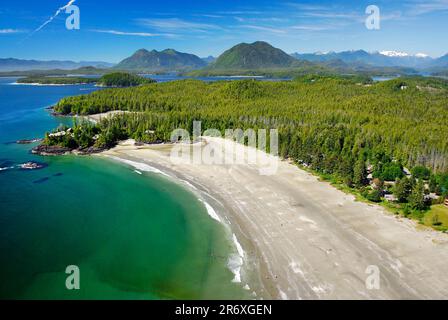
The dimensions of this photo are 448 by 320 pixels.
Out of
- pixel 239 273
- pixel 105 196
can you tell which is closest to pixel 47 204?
pixel 105 196

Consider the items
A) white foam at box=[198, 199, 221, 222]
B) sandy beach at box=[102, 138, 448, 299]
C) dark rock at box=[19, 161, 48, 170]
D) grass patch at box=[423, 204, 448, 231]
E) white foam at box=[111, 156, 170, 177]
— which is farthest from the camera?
dark rock at box=[19, 161, 48, 170]

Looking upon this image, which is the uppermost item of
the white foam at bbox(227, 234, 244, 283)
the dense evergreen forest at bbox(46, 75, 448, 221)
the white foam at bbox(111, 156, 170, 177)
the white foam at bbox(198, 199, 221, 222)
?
the dense evergreen forest at bbox(46, 75, 448, 221)

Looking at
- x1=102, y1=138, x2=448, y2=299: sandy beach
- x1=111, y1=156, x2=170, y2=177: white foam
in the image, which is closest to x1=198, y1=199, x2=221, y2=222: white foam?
x1=102, y1=138, x2=448, y2=299: sandy beach

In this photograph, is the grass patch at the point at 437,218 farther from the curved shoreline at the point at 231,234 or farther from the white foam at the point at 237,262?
the white foam at the point at 237,262

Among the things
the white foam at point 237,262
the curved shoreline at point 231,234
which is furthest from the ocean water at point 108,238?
the curved shoreline at point 231,234

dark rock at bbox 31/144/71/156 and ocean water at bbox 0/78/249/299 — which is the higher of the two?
dark rock at bbox 31/144/71/156

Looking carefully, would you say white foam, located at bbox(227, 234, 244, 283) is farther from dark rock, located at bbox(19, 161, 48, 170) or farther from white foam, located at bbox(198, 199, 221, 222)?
dark rock, located at bbox(19, 161, 48, 170)

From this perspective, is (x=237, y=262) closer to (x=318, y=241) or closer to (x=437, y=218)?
(x=318, y=241)
